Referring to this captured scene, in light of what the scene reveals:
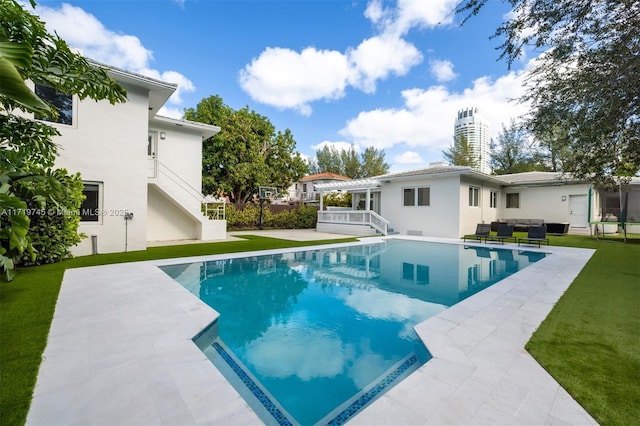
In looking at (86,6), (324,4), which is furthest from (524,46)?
(86,6)

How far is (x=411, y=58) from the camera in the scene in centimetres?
1927

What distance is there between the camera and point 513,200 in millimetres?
22734

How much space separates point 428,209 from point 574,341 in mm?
15667

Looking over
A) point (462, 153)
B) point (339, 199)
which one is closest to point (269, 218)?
point (339, 199)

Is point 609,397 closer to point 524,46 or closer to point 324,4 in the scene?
point 524,46

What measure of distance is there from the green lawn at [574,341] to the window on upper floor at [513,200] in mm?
16189

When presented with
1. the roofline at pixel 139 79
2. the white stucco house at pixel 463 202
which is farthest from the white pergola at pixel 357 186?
the roofline at pixel 139 79

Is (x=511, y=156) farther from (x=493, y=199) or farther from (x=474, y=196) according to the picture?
(x=474, y=196)

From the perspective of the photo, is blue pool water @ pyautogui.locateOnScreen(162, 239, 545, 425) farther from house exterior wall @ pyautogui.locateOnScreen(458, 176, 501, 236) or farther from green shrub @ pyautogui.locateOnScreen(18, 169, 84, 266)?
house exterior wall @ pyautogui.locateOnScreen(458, 176, 501, 236)

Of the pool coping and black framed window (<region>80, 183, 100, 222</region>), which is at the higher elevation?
black framed window (<region>80, 183, 100, 222</region>)

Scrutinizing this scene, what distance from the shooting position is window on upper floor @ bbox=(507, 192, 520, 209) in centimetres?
2246

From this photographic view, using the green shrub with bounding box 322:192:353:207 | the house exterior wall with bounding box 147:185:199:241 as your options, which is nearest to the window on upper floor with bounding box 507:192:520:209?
the green shrub with bounding box 322:192:353:207

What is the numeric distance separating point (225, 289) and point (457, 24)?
7984 millimetres

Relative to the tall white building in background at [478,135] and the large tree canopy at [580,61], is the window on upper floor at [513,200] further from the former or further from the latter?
the tall white building in background at [478,135]
